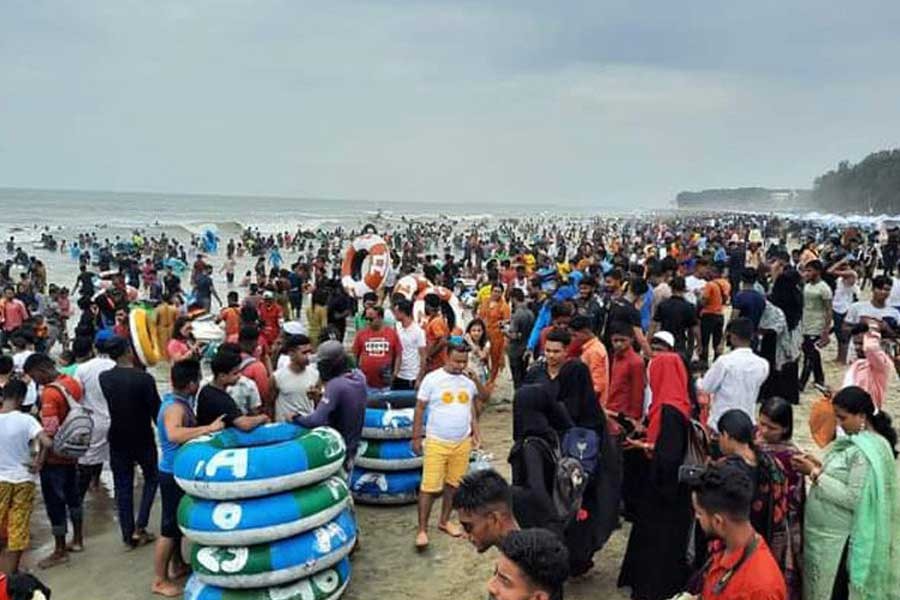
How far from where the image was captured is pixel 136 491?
7277 mm

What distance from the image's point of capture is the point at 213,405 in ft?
16.6

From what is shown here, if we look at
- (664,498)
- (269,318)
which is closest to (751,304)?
(664,498)

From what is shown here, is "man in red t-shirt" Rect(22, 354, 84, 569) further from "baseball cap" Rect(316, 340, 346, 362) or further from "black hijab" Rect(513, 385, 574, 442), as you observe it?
"black hijab" Rect(513, 385, 574, 442)

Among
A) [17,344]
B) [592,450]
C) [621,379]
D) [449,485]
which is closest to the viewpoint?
[592,450]

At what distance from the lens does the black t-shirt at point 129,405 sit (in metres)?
5.64

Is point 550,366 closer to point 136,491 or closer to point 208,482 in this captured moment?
point 208,482

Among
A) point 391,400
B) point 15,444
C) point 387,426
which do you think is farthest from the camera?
point 391,400

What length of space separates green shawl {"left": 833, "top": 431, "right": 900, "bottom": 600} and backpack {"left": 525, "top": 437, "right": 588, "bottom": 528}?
1342 mm

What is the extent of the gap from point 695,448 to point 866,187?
3984 inches

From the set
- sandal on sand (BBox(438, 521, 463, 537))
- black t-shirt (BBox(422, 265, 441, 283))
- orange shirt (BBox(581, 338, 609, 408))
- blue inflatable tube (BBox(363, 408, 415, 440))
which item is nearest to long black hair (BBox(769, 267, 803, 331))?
orange shirt (BBox(581, 338, 609, 408))

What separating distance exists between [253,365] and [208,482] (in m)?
1.69

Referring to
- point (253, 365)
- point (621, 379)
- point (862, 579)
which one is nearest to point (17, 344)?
point (253, 365)

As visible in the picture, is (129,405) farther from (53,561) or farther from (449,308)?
(449,308)

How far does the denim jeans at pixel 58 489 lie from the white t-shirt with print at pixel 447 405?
2.88 metres
